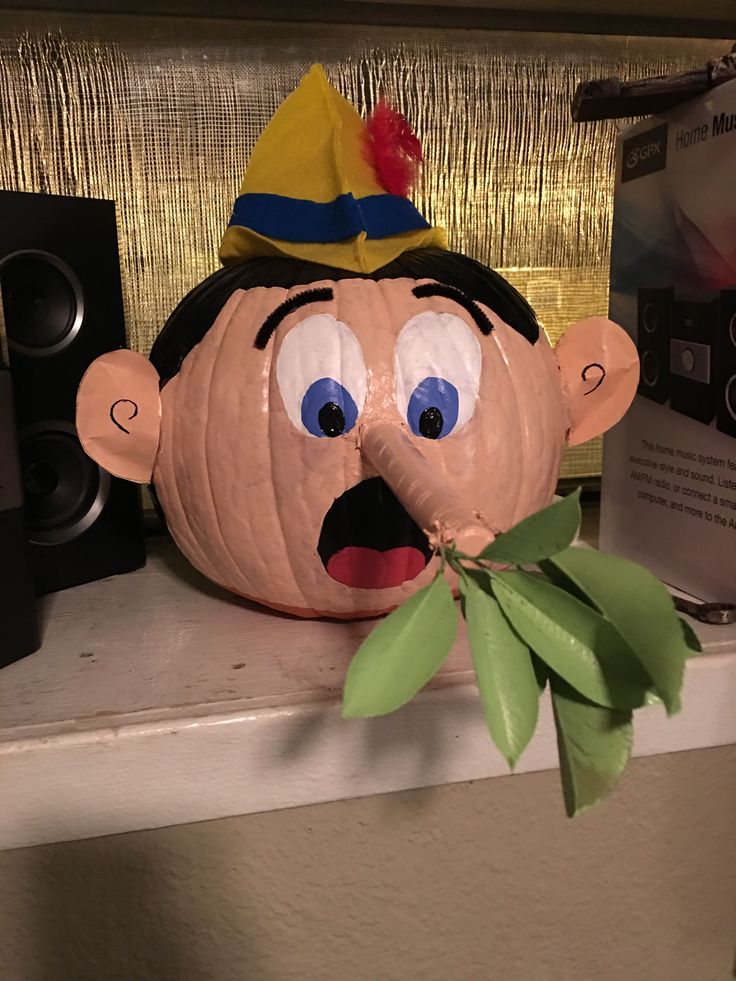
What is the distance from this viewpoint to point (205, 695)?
461mm

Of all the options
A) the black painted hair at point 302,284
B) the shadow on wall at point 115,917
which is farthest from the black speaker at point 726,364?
the shadow on wall at point 115,917

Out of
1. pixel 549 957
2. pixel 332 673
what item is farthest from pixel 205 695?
pixel 549 957

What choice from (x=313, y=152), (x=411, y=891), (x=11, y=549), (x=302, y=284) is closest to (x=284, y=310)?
(x=302, y=284)

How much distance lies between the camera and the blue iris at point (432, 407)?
1.51ft

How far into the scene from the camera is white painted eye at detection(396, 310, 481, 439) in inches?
18.2

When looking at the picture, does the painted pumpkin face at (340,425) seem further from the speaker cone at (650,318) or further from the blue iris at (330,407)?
the speaker cone at (650,318)

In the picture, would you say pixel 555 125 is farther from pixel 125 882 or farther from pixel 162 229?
pixel 125 882

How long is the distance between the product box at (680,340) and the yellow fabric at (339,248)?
20 cm

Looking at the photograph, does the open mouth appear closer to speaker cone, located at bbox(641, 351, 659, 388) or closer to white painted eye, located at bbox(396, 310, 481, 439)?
white painted eye, located at bbox(396, 310, 481, 439)

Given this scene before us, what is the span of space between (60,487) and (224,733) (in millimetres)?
312

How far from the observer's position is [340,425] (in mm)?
457

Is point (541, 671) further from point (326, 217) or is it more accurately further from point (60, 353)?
point (60, 353)

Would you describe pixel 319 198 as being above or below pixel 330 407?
above

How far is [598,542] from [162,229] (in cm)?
57
